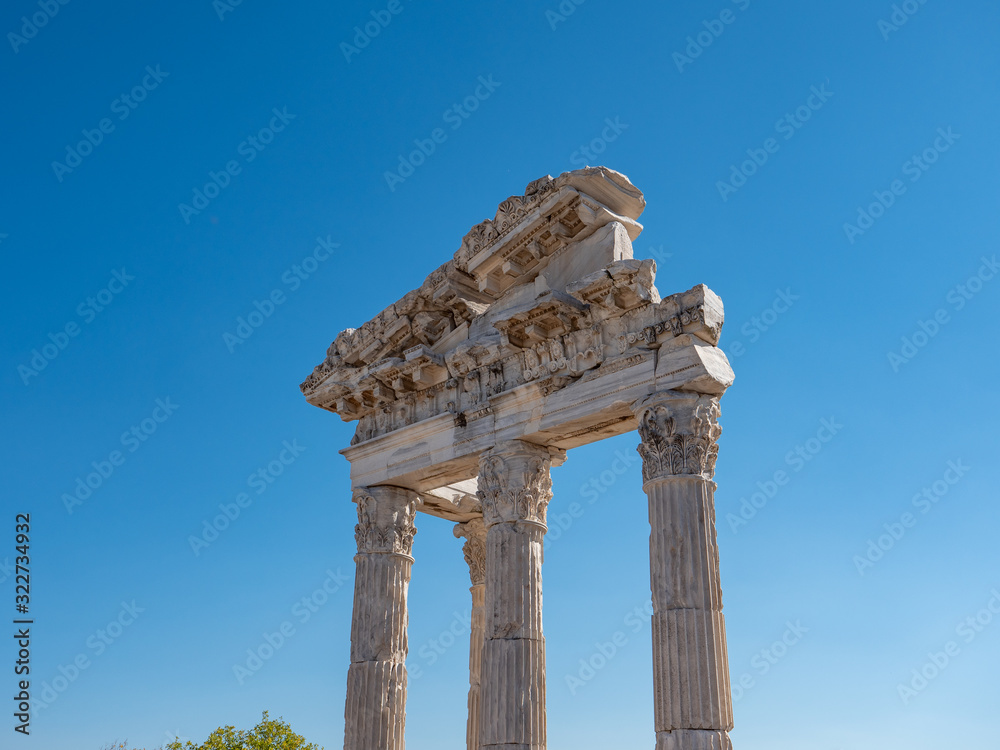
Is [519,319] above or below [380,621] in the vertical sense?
above

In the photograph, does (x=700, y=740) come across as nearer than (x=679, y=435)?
Yes

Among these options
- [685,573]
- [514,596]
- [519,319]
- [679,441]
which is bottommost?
[685,573]

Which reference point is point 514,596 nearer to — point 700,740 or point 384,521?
point 700,740

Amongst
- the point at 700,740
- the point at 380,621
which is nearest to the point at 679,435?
the point at 700,740

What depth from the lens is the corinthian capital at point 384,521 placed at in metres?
19.7

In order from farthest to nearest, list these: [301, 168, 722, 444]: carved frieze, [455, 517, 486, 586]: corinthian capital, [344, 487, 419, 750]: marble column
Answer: [455, 517, 486, 586]: corinthian capital → [344, 487, 419, 750]: marble column → [301, 168, 722, 444]: carved frieze

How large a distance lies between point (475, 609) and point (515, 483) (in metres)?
5.59

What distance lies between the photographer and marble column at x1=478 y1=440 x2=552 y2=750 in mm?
15883

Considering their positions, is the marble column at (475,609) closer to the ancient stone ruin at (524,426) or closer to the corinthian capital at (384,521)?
the ancient stone ruin at (524,426)

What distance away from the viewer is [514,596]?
16.5 m

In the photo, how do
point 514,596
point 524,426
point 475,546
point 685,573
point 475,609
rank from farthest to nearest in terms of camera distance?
Result: point 475,546 < point 475,609 < point 524,426 < point 514,596 < point 685,573

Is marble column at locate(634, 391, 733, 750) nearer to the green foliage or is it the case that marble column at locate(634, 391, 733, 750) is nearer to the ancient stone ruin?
the ancient stone ruin

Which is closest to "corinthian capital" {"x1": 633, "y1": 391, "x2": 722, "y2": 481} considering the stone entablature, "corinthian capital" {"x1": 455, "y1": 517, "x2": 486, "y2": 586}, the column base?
the stone entablature

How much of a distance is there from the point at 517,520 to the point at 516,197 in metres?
6.22
